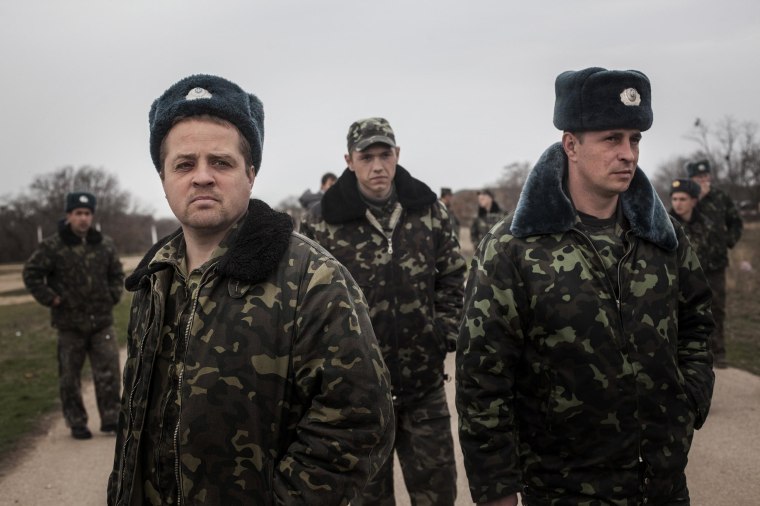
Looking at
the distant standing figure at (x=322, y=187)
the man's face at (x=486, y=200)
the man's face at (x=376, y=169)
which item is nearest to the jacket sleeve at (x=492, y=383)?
the man's face at (x=376, y=169)

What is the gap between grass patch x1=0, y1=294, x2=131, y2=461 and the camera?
7430mm

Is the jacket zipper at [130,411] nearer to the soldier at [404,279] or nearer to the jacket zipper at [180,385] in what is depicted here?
the jacket zipper at [180,385]

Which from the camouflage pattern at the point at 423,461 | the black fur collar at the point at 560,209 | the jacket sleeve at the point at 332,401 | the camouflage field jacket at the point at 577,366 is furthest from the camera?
the camouflage pattern at the point at 423,461

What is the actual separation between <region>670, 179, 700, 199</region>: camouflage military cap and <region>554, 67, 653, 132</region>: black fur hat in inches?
194

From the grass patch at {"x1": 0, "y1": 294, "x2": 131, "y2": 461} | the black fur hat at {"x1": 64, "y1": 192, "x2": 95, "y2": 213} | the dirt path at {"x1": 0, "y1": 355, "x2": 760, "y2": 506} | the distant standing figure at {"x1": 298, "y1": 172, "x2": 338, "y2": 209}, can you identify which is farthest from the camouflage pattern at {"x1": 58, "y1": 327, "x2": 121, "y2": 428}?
the distant standing figure at {"x1": 298, "y1": 172, "x2": 338, "y2": 209}

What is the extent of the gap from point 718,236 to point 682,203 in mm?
817

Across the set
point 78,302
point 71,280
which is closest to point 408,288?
point 78,302

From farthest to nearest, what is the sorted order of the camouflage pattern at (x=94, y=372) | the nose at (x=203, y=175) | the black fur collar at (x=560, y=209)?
A: 1. the camouflage pattern at (x=94, y=372)
2. the black fur collar at (x=560, y=209)
3. the nose at (x=203, y=175)

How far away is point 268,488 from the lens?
208 centimetres

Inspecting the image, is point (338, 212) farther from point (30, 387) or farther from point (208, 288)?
point (30, 387)

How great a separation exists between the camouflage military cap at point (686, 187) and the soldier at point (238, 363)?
608 cm

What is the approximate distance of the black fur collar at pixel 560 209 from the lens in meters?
2.67

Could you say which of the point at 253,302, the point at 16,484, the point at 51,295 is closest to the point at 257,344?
the point at 253,302

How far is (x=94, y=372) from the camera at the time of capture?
23.2ft
